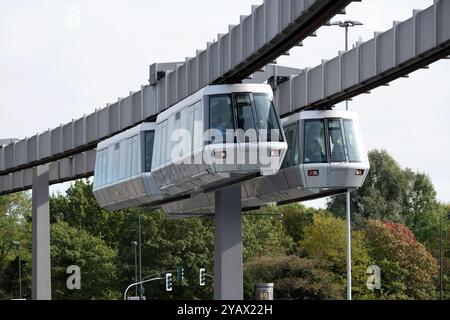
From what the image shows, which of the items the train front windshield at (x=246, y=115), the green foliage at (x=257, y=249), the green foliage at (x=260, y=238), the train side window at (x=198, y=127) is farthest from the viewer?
the green foliage at (x=260, y=238)

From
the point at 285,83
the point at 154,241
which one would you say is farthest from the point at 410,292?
the point at 285,83

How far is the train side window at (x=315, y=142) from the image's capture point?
35938 millimetres

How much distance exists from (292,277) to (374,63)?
77.4 m

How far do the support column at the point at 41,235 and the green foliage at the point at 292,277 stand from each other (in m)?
50.0

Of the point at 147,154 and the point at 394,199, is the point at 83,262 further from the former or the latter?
the point at 147,154

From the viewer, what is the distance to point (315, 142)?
119 ft

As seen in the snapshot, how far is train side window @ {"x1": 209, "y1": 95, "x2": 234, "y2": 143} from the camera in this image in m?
30.3

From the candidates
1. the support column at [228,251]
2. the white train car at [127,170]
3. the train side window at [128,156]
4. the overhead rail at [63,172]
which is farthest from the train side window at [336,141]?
the overhead rail at [63,172]

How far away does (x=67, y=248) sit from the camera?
114938 mm

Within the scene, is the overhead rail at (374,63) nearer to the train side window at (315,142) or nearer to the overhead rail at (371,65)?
the overhead rail at (371,65)

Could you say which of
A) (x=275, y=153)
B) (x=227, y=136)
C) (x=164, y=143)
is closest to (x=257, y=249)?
(x=164, y=143)
